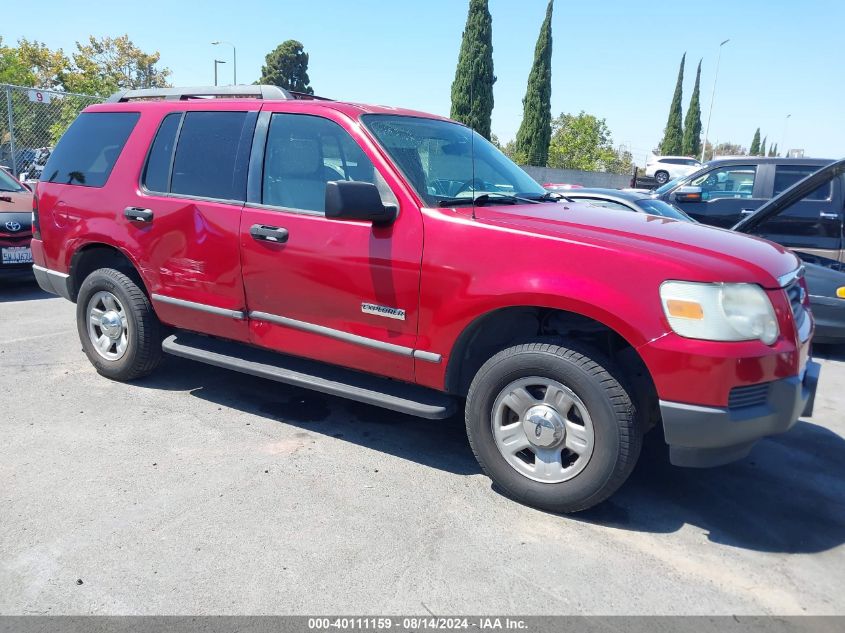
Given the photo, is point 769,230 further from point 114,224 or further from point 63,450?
point 63,450

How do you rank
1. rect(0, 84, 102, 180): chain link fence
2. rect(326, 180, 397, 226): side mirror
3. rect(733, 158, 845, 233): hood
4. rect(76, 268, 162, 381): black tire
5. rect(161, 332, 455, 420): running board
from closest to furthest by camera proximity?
1. rect(326, 180, 397, 226): side mirror
2. rect(161, 332, 455, 420): running board
3. rect(76, 268, 162, 381): black tire
4. rect(733, 158, 845, 233): hood
5. rect(0, 84, 102, 180): chain link fence

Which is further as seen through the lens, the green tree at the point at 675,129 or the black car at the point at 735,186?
the green tree at the point at 675,129

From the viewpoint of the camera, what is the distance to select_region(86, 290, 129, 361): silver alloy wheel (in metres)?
4.85

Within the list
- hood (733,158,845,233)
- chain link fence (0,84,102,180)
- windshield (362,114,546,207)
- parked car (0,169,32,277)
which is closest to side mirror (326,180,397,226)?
windshield (362,114,546,207)

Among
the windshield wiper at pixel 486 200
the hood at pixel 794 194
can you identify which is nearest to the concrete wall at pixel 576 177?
the hood at pixel 794 194

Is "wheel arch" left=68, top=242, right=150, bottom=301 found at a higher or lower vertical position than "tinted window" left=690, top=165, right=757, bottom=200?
lower

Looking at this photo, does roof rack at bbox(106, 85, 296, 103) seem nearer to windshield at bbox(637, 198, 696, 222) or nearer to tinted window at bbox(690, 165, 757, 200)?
windshield at bbox(637, 198, 696, 222)

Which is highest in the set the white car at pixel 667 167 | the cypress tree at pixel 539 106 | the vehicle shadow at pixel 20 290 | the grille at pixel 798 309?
the cypress tree at pixel 539 106

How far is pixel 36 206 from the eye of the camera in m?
5.21

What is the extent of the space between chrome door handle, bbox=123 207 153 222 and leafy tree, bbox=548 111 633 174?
3268 centimetres

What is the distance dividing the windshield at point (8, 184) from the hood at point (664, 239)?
7.85 m

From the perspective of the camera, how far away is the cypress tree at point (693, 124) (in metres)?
54.7

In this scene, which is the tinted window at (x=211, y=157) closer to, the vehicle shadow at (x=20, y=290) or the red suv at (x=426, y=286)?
the red suv at (x=426, y=286)

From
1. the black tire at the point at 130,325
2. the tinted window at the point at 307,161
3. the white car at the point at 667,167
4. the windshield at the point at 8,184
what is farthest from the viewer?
the white car at the point at 667,167
